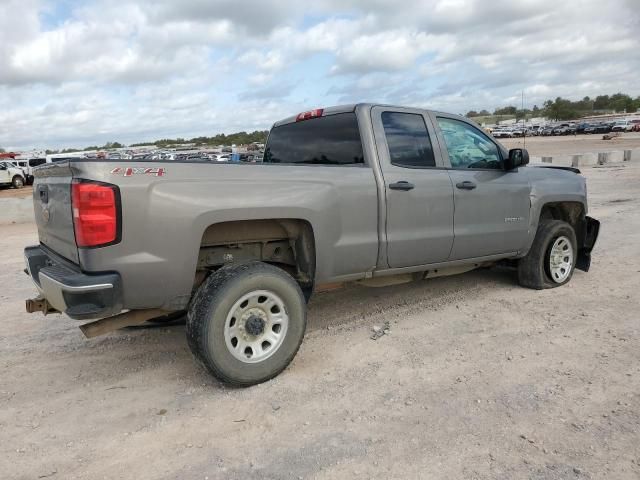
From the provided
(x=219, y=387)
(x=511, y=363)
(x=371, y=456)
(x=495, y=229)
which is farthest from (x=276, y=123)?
(x=371, y=456)

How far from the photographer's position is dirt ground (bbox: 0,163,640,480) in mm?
2695

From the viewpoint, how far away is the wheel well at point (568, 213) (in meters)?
5.89

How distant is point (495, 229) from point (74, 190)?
3.70 meters

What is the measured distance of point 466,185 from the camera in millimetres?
4699

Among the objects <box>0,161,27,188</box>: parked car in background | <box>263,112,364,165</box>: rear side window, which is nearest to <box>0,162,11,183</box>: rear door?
<box>0,161,27,188</box>: parked car in background

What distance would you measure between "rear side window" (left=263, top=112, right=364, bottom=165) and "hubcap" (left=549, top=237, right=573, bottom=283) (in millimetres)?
2748

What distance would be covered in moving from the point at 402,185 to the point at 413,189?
0.14 metres

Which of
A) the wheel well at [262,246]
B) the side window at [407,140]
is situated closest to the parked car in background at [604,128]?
the side window at [407,140]

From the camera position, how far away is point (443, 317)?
4.86 m

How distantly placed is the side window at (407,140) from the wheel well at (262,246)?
106 centimetres

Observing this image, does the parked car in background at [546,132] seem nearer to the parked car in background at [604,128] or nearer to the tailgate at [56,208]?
the parked car in background at [604,128]

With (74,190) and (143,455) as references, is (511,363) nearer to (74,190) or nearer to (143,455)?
(143,455)

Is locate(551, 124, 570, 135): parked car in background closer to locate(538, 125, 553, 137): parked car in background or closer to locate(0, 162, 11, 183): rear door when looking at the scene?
locate(538, 125, 553, 137): parked car in background

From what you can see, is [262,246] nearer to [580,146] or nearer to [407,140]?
[407,140]
